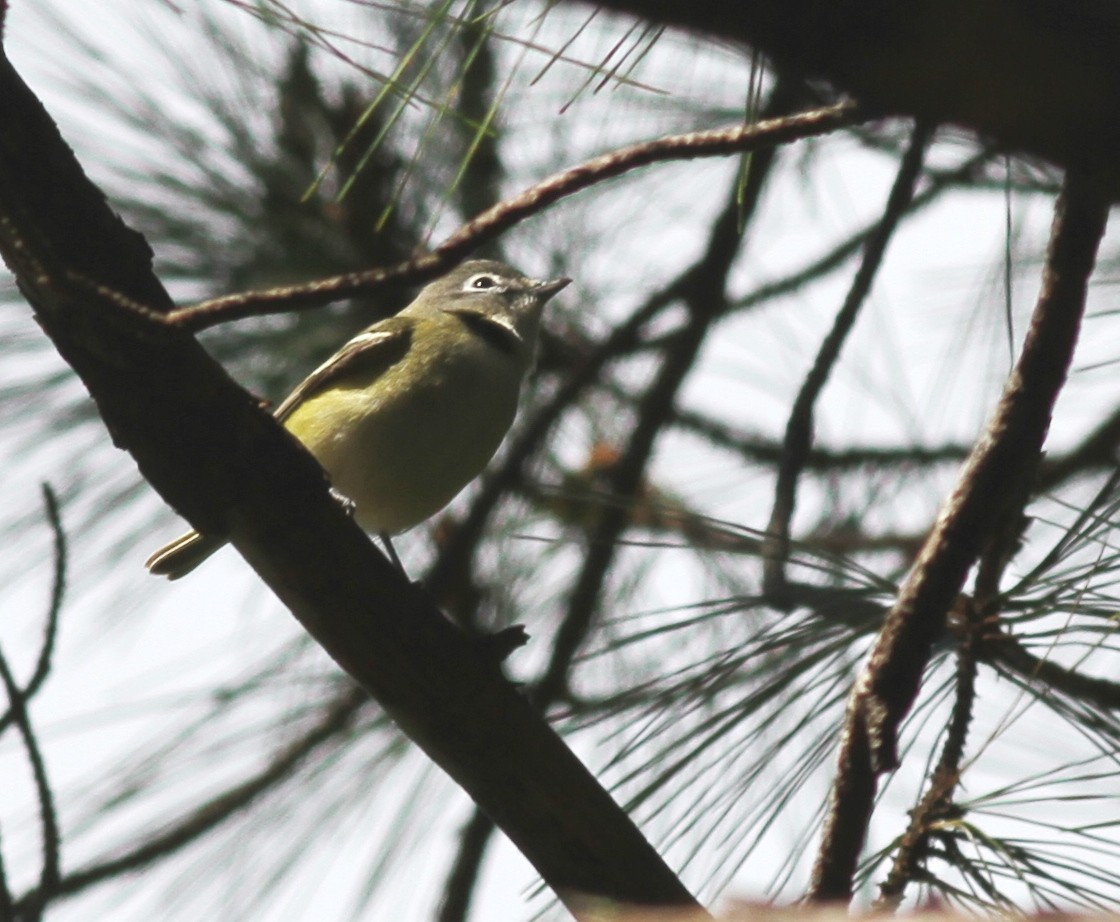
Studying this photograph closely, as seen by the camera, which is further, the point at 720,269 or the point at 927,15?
the point at 720,269

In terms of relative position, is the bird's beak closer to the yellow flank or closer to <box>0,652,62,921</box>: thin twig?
the yellow flank

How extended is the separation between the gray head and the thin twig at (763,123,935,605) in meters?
1.45

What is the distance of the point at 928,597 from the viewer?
2014mm

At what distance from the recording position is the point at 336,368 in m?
3.71

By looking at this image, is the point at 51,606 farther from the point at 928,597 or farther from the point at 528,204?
the point at 928,597

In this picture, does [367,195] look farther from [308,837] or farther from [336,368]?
[308,837]

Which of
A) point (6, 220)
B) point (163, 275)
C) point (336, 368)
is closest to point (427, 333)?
point (336, 368)

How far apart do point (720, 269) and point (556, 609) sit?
117 cm

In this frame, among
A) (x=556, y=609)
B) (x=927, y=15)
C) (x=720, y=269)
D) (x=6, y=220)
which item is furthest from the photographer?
(x=556, y=609)

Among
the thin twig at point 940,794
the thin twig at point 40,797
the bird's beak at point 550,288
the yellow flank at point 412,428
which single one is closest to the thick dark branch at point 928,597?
the thin twig at point 940,794

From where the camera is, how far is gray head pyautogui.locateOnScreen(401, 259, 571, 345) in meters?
4.20

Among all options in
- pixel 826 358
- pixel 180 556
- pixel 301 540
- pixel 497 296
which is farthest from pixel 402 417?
pixel 301 540

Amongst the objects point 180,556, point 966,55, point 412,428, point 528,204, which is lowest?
point 966,55

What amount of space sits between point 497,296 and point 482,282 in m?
0.13
